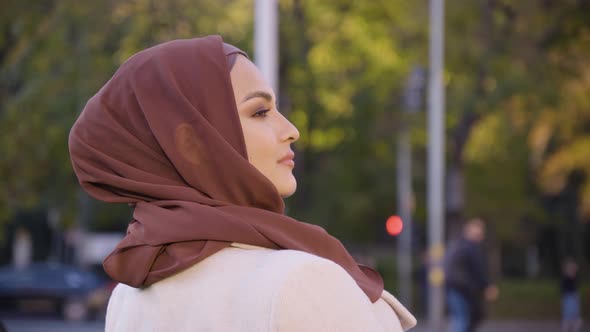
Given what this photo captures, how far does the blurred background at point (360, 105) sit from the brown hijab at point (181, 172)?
33.7ft

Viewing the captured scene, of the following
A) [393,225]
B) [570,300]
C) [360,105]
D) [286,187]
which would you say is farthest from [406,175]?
[286,187]

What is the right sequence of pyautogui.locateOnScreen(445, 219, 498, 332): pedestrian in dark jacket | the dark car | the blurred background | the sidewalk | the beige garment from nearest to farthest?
the beige garment < pyautogui.locateOnScreen(445, 219, 498, 332): pedestrian in dark jacket < the blurred background < the sidewalk < the dark car

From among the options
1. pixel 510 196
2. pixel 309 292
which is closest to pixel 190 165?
pixel 309 292

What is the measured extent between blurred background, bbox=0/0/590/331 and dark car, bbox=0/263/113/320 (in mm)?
38

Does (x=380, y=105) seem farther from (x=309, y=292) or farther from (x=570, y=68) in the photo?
(x=309, y=292)

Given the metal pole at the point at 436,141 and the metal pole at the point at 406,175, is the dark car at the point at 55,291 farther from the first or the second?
the metal pole at the point at 436,141

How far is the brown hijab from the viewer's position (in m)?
1.77

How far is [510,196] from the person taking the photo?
3956cm

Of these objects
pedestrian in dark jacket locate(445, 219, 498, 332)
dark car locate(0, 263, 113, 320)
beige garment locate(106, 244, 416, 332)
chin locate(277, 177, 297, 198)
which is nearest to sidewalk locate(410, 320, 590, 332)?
dark car locate(0, 263, 113, 320)

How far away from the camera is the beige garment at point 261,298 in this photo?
5.23ft

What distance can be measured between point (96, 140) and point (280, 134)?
34 cm

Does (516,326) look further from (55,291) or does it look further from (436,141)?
(55,291)

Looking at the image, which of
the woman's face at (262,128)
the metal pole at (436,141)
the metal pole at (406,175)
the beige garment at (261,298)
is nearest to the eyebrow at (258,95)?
the woman's face at (262,128)

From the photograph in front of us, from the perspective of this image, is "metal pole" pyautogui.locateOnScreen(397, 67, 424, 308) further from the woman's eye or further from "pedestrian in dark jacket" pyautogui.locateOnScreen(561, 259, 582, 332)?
the woman's eye
